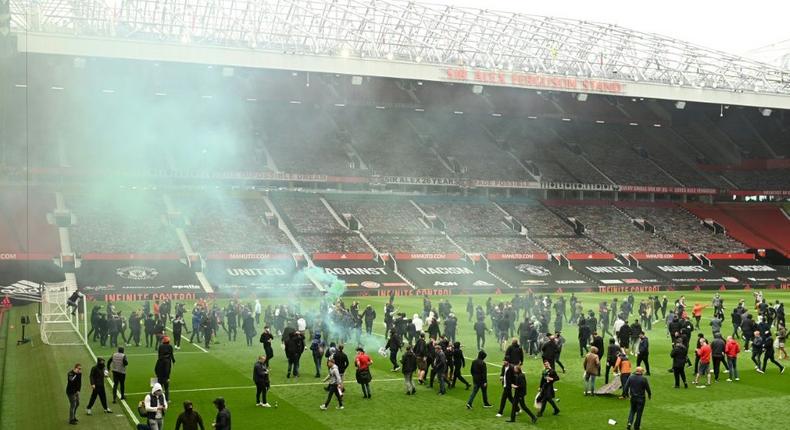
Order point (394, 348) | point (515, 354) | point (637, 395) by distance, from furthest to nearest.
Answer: point (394, 348), point (515, 354), point (637, 395)

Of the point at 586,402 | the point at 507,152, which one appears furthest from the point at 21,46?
the point at 507,152

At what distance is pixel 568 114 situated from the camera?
8212 centimetres

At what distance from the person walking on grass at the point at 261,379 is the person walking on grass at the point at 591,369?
25.3 feet

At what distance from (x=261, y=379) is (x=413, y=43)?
43.2 meters

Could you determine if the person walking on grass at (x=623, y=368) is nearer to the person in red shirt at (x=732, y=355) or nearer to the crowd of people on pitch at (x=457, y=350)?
the crowd of people on pitch at (x=457, y=350)

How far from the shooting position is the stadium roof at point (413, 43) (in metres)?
52.9

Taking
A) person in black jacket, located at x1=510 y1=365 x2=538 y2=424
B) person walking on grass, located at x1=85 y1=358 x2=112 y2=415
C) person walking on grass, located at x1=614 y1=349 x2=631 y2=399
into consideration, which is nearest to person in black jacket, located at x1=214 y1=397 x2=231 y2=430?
person walking on grass, located at x1=85 y1=358 x2=112 y2=415

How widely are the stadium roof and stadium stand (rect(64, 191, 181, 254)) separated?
431 inches

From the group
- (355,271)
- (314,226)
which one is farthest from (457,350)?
(314,226)

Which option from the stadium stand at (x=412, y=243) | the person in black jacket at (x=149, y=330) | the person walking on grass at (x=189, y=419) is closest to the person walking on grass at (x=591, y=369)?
the person walking on grass at (x=189, y=419)

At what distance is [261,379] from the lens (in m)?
20.0

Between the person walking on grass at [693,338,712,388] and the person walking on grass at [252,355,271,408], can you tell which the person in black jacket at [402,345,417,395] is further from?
the person walking on grass at [693,338,712,388]

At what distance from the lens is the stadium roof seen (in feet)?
174

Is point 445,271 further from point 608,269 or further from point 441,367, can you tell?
point 441,367
